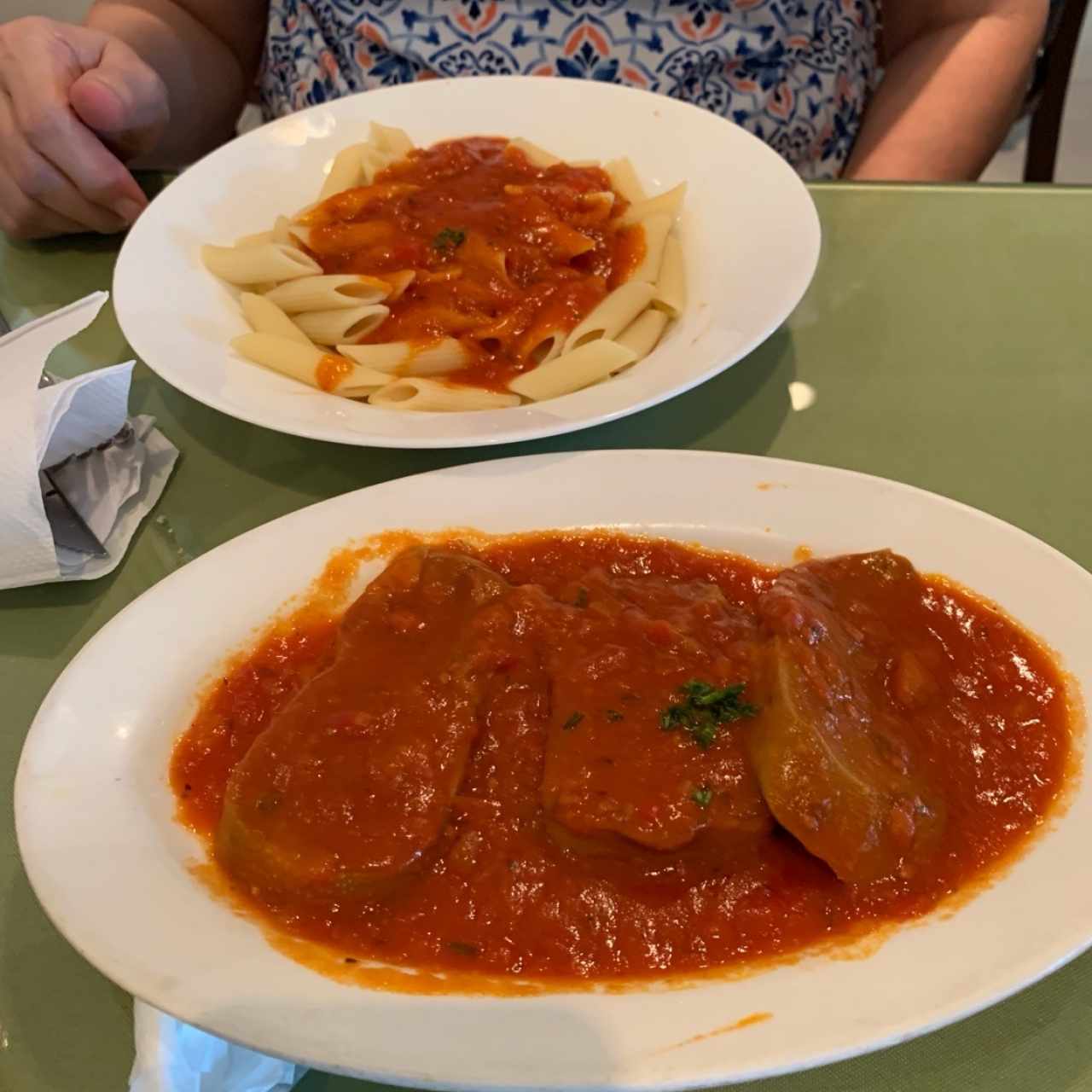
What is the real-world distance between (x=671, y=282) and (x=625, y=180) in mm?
520

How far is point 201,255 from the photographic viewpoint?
8.09 feet

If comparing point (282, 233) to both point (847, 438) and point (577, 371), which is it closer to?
point (577, 371)

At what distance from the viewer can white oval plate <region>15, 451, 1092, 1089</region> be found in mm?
1158

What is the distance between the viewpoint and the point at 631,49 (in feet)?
9.82

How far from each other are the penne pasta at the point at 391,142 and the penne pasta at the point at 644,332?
969 millimetres

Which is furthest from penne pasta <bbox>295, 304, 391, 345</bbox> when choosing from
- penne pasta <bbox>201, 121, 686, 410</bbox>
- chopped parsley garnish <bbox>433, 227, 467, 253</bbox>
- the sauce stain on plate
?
the sauce stain on plate

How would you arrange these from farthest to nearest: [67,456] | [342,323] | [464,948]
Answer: [342,323] → [67,456] → [464,948]

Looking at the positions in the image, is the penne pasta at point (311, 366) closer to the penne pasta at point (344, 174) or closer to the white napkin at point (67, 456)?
the white napkin at point (67, 456)

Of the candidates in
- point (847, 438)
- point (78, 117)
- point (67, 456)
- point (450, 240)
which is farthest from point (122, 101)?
point (847, 438)

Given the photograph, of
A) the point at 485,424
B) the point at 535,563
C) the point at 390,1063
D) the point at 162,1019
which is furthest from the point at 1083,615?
the point at 162,1019

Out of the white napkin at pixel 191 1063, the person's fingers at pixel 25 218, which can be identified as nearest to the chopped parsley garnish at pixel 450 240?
the person's fingers at pixel 25 218

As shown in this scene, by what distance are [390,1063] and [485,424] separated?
1.16 m

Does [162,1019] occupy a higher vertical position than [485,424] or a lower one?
lower

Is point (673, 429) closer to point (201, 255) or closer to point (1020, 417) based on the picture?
point (1020, 417)
